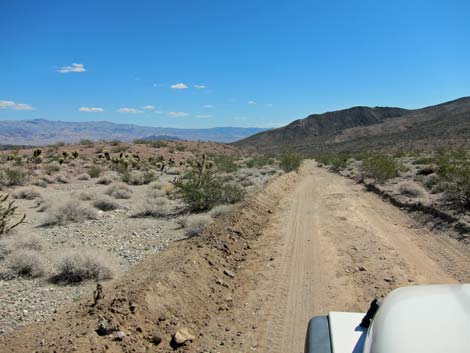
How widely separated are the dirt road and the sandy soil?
0.08ft

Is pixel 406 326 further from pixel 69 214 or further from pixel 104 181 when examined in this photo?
pixel 104 181

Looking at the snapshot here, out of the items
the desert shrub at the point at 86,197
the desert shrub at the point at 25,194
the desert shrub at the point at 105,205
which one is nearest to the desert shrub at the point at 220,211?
the desert shrub at the point at 105,205

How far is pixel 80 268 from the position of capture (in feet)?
25.0

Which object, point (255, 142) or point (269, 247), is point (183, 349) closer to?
point (269, 247)

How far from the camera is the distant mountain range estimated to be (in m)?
75.4

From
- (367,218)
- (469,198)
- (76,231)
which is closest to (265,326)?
(76,231)

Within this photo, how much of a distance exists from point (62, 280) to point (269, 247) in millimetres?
5046

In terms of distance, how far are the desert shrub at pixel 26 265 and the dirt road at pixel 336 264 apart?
14.5 feet

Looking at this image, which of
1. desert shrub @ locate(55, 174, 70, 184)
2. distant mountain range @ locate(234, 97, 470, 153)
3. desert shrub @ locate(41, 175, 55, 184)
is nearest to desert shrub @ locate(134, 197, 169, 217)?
desert shrub @ locate(41, 175, 55, 184)

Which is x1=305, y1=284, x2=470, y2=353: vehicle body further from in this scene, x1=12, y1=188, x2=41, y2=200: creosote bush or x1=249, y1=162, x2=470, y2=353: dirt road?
x1=12, y1=188, x2=41, y2=200: creosote bush

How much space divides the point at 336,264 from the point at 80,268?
18.1 feet

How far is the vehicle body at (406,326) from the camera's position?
189cm

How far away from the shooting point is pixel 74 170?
3052 centimetres

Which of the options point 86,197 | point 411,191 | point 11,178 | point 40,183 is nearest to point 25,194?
point 86,197
